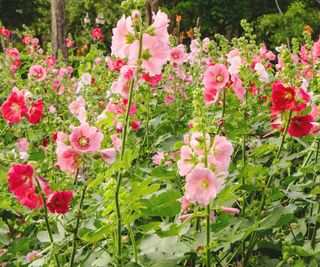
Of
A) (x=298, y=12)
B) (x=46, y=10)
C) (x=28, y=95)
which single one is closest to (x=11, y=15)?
(x=46, y=10)

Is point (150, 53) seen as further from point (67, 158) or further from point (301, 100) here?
point (301, 100)

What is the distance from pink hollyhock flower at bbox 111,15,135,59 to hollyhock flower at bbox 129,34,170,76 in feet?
0.13

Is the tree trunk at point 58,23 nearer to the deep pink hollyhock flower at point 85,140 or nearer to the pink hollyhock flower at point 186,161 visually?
the deep pink hollyhock flower at point 85,140

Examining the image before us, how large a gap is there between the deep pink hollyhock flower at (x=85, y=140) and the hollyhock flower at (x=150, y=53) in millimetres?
267

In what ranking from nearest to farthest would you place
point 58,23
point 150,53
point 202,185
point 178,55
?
point 202,185, point 150,53, point 178,55, point 58,23

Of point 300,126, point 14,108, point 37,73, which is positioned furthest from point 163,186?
point 37,73

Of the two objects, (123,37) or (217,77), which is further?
(217,77)

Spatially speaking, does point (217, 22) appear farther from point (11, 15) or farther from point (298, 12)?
point (11, 15)

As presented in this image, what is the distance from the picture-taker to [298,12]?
53.0 feet

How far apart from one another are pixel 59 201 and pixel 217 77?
2.84 feet

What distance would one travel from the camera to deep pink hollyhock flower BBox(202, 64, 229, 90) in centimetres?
228

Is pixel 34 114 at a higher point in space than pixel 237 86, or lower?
lower

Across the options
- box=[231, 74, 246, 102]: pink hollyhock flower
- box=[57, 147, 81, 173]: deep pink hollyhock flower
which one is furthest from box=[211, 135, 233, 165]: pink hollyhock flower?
box=[231, 74, 246, 102]: pink hollyhock flower

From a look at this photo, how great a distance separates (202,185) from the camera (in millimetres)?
1582
